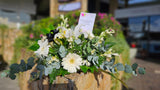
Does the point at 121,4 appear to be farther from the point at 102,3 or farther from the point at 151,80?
the point at 151,80

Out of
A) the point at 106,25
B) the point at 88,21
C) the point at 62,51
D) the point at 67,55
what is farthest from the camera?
the point at 106,25

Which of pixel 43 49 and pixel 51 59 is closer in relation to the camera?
pixel 43 49

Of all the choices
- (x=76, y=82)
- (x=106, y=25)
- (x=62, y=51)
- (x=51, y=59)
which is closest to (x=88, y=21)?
(x=62, y=51)

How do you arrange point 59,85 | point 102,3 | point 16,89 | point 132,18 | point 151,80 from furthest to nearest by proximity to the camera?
point 102,3 < point 132,18 < point 151,80 < point 16,89 < point 59,85

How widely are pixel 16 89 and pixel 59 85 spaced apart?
8.78 ft

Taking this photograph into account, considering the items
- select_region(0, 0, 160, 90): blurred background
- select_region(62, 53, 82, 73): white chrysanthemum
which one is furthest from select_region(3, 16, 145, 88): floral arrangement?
select_region(0, 0, 160, 90): blurred background

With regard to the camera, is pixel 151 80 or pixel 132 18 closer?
pixel 151 80

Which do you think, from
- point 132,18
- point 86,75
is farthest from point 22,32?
point 132,18

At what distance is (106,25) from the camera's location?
168 inches

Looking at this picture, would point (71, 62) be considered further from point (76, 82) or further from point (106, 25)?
point (106, 25)

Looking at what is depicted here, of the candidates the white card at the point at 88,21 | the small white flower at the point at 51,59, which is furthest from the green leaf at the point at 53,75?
the white card at the point at 88,21

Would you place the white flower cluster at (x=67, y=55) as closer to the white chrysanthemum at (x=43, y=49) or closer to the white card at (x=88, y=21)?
the white chrysanthemum at (x=43, y=49)

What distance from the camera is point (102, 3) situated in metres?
15.9

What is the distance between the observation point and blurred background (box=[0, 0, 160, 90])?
4.68 m
